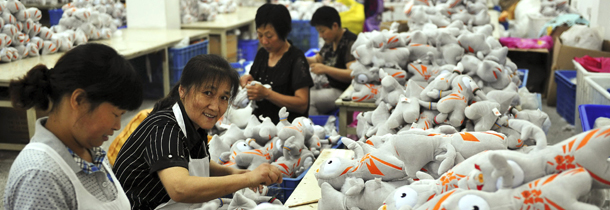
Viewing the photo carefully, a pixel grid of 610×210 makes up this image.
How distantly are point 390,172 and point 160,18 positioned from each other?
5.17 meters

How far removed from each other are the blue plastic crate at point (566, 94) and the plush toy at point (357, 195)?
3.58m

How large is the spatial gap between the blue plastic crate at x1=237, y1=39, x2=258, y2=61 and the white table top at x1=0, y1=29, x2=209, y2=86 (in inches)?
38.1

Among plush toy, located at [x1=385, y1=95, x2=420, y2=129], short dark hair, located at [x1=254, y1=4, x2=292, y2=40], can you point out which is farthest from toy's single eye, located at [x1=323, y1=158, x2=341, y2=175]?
short dark hair, located at [x1=254, y1=4, x2=292, y2=40]

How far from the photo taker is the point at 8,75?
335cm

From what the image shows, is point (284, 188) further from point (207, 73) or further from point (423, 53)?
point (423, 53)

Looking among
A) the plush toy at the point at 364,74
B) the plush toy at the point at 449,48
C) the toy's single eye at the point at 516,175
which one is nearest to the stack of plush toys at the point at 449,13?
the plush toy at the point at 449,48

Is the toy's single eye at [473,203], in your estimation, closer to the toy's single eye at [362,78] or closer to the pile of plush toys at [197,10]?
the toy's single eye at [362,78]

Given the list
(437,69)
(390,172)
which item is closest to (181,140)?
(390,172)

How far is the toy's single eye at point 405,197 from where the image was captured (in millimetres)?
1338

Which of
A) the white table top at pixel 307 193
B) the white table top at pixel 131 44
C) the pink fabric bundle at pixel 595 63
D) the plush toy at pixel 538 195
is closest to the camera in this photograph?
the plush toy at pixel 538 195

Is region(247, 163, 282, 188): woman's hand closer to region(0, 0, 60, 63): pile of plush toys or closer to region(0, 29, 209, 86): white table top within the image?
region(0, 29, 209, 86): white table top

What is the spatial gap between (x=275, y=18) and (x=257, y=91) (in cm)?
45

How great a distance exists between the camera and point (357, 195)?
5.28ft

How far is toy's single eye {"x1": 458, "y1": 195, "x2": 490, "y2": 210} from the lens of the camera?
1108 mm
